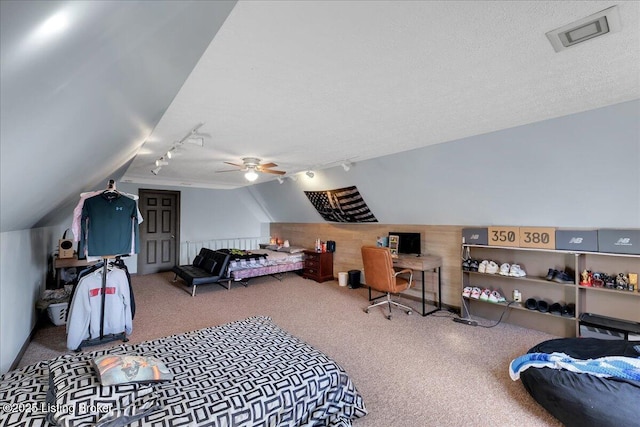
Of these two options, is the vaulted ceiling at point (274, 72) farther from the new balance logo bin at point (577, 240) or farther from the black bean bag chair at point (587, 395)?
the black bean bag chair at point (587, 395)

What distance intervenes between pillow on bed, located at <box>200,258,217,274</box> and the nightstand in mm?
2061

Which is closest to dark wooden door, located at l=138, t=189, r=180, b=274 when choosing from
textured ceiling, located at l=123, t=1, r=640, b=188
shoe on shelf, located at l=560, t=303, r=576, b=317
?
textured ceiling, located at l=123, t=1, r=640, b=188

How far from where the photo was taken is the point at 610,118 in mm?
2373

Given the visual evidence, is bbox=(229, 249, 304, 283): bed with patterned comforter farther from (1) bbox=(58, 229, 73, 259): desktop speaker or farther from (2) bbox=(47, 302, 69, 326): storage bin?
(1) bbox=(58, 229, 73, 259): desktop speaker

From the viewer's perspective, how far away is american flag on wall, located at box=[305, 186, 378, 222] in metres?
5.13

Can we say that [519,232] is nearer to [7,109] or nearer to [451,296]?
[451,296]

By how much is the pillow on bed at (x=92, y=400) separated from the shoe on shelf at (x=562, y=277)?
4068mm

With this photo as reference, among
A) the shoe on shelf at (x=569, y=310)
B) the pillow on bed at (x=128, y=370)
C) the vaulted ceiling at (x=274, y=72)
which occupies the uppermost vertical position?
the vaulted ceiling at (x=274, y=72)

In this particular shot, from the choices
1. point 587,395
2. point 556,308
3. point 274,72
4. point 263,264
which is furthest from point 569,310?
point 263,264

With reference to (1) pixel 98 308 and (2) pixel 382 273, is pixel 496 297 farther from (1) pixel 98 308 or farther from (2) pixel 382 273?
(1) pixel 98 308

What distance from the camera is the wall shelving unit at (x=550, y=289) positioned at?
9.49 ft

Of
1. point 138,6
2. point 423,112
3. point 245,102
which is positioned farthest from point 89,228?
point 423,112

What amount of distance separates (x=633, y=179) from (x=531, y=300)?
1.70 metres

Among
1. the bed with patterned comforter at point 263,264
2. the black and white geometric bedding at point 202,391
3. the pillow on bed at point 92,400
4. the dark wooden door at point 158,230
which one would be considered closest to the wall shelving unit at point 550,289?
the black and white geometric bedding at point 202,391
